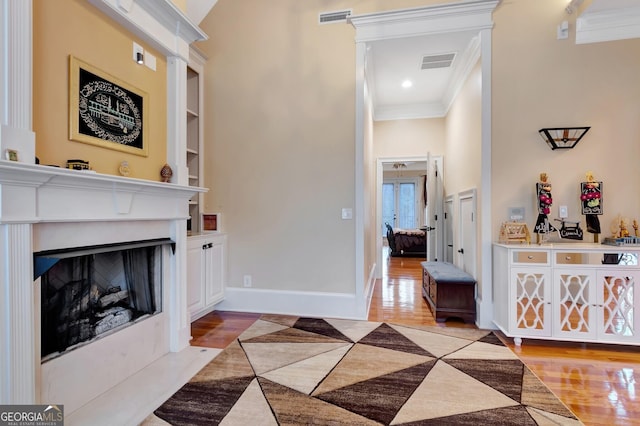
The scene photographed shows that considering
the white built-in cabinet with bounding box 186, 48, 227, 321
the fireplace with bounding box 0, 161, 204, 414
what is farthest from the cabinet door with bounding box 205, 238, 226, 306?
the fireplace with bounding box 0, 161, 204, 414

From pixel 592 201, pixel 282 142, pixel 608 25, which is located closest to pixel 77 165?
pixel 282 142

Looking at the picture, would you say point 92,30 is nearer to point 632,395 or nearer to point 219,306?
point 219,306

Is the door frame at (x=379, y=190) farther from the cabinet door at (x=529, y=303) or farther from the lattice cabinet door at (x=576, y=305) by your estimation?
the lattice cabinet door at (x=576, y=305)

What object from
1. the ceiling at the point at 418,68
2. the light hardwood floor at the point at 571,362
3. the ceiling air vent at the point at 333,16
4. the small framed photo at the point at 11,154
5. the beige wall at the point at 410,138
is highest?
the ceiling air vent at the point at 333,16

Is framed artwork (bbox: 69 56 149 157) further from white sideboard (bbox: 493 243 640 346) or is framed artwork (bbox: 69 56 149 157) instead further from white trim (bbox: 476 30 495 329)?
white sideboard (bbox: 493 243 640 346)

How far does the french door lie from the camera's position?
11.4m

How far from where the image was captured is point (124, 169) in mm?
2170

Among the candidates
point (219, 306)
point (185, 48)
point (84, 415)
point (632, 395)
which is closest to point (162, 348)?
point (84, 415)

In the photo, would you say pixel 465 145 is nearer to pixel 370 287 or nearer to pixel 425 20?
pixel 425 20

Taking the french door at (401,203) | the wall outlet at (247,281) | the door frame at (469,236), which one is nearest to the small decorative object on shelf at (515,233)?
the door frame at (469,236)

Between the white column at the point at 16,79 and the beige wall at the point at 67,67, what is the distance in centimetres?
13

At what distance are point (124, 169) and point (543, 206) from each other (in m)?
3.54

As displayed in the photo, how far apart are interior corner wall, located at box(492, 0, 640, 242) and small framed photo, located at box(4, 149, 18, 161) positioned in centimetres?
357

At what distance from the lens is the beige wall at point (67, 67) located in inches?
65.2
